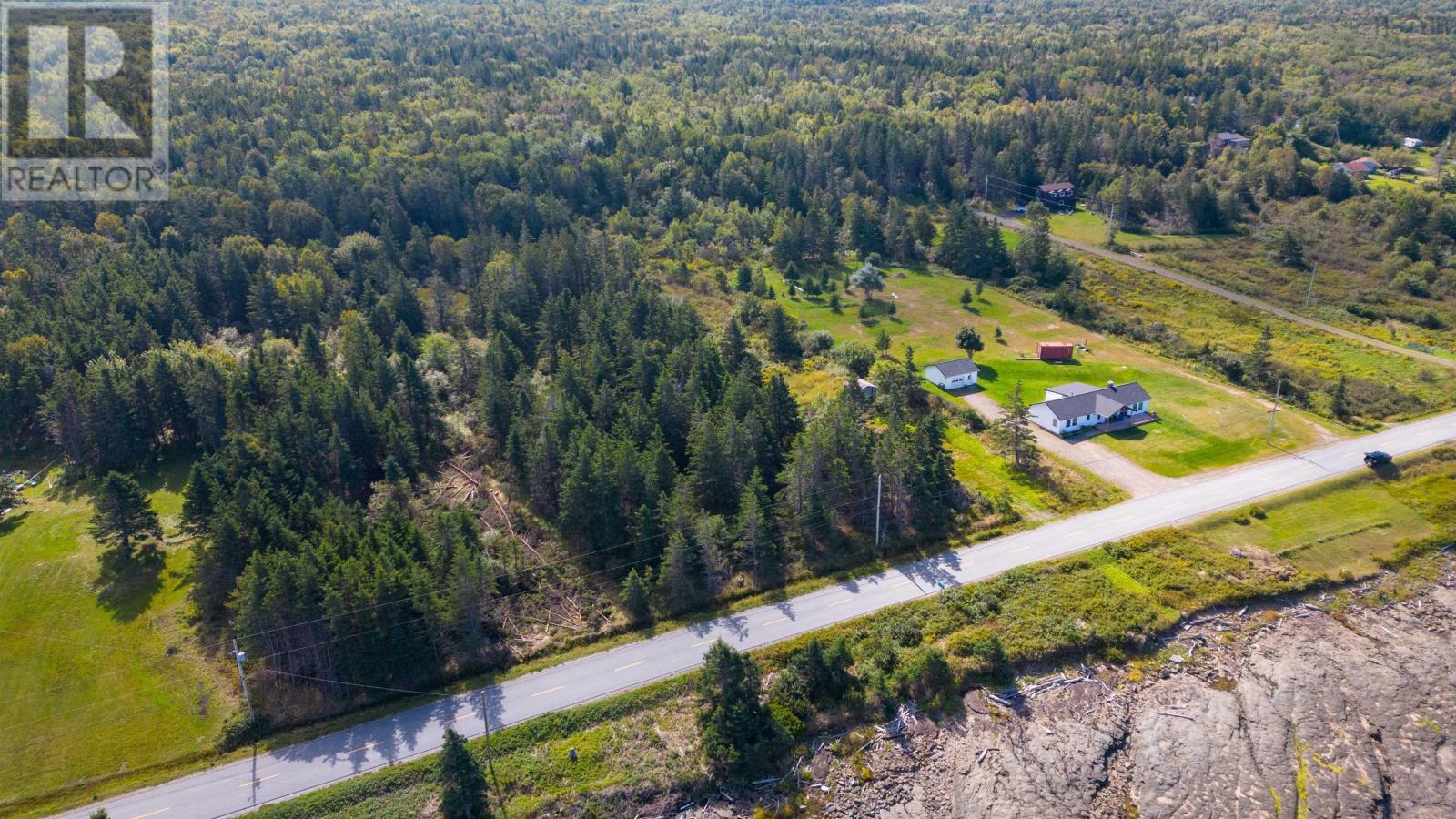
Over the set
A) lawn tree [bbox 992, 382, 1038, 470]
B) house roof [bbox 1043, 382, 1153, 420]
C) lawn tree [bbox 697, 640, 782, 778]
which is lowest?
lawn tree [bbox 697, 640, 782, 778]

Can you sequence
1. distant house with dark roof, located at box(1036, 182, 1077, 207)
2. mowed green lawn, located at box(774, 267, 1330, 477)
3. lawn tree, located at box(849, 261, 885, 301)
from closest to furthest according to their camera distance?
mowed green lawn, located at box(774, 267, 1330, 477)
lawn tree, located at box(849, 261, 885, 301)
distant house with dark roof, located at box(1036, 182, 1077, 207)

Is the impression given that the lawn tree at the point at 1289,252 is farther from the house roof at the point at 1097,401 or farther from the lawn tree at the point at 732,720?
the lawn tree at the point at 732,720

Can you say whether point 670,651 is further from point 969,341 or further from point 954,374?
point 969,341

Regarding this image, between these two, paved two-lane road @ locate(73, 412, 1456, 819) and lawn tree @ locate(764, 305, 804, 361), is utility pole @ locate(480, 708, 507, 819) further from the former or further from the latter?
lawn tree @ locate(764, 305, 804, 361)

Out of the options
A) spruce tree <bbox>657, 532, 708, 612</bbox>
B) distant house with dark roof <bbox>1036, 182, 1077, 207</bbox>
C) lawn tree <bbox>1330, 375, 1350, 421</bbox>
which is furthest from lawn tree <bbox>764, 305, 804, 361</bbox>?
distant house with dark roof <bbox>1036, 182, 1077, 207</bbox>

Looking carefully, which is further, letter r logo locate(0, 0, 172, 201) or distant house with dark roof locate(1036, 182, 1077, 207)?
distant house with dark roof locate(1036, 182, 1077, 207)

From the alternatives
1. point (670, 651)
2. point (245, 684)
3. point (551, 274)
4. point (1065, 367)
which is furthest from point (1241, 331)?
point (245, 684)

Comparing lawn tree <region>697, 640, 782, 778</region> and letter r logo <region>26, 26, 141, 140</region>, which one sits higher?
letter r logo <region>26, 26, 141, 140</region>
